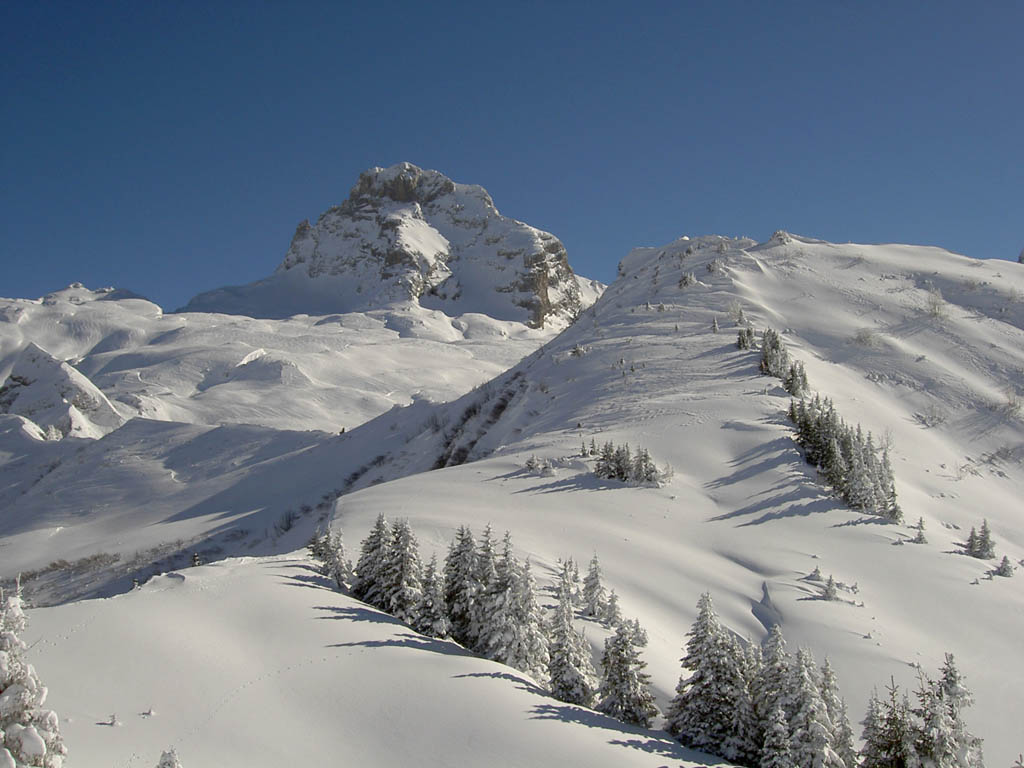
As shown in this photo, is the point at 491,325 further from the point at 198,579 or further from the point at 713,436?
the point at 198,579

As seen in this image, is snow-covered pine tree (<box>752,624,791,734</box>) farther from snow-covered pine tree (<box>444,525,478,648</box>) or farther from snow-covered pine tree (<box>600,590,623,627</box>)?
snow-covered pine tree (<box>444,525,478,648</box>)

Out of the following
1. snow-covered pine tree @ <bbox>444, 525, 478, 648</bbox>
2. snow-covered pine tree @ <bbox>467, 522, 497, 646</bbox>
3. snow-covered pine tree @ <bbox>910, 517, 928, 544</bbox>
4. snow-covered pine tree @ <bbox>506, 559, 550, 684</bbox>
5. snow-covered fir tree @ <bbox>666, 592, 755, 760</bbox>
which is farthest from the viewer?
snow-covered pine tree @ <bbox>910, 517, 928, 544</bbox>

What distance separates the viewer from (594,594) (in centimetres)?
2212

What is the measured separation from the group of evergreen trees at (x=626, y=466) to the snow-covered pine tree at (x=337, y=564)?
16.1m

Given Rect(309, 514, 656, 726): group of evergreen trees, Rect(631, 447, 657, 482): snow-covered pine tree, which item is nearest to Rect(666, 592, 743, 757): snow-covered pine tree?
Rect(309, 514, 656, 726): group of evergreen trees

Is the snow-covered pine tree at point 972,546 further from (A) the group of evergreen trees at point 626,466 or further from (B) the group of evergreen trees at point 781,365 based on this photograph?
(B) the group of evergreen trees at point 781,365

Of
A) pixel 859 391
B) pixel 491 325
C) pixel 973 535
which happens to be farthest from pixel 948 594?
pixel 491 325

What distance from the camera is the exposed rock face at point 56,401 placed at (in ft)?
325

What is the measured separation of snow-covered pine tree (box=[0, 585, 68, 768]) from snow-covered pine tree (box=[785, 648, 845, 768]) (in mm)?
13327

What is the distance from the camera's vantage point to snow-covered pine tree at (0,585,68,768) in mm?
9281

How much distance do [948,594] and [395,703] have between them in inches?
867

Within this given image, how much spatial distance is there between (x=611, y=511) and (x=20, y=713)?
25870 mm

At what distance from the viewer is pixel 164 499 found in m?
66.9

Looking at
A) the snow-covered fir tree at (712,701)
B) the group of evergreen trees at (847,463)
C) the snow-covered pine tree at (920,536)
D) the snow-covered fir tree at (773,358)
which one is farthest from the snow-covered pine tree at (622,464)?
the snow-covered fir tree at (712,701)
